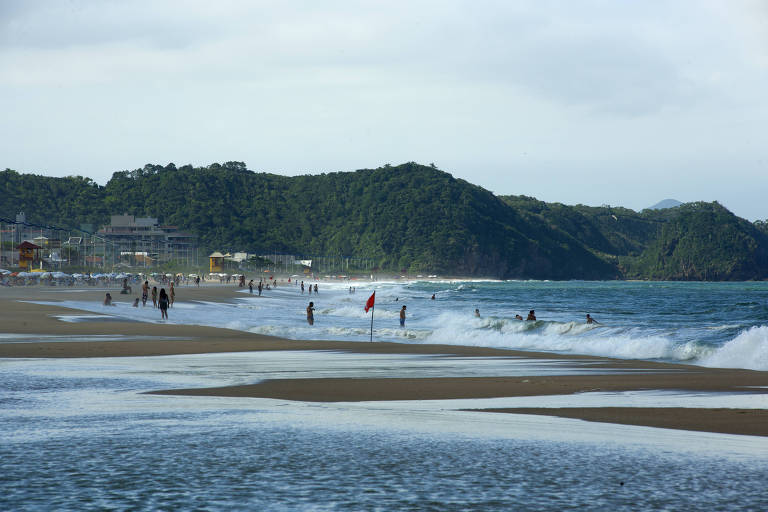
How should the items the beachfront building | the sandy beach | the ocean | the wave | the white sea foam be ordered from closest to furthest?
the ocean
the sandy beach
the white sea foam
the wave
the beachfront building

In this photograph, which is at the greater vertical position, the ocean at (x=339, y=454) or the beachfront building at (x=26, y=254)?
the beachfront building at (x=26, y=254)

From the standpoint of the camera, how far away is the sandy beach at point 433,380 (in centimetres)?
1133

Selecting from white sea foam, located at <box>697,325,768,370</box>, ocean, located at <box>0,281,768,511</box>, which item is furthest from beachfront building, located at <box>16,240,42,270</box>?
white sea foam, located at <box>697,325,768,370</box>

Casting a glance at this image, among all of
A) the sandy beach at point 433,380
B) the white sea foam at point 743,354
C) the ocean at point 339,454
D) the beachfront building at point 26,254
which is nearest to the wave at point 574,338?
the white sea foam at point 743,354

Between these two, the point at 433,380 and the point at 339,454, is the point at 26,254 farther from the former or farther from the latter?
the point at 339,454

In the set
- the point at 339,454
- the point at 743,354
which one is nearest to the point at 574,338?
the point at 743,354

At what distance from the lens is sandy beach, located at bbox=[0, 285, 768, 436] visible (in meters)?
11.3

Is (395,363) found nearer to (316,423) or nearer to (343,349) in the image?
(343,349)

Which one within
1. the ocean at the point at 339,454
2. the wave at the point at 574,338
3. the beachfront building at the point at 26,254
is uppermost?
the beachfront building at the point at 26,254

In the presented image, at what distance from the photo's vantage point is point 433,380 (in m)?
15.8

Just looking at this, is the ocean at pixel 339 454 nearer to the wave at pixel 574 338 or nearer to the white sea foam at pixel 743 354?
the white sea foam at pixel 743 354

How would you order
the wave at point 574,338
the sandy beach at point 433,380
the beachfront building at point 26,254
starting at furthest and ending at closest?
the beachfront building at point 26,254, the wave at point 574,338, the sandy beach at point 433,380

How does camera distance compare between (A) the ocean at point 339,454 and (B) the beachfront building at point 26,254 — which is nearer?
(A) the ocean at point 339,454

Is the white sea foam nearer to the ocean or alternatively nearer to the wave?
the wave
